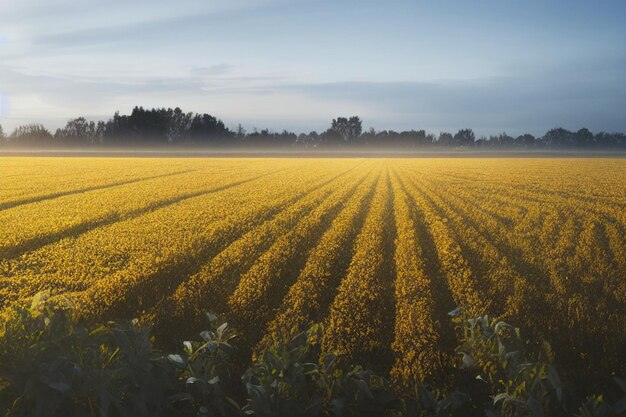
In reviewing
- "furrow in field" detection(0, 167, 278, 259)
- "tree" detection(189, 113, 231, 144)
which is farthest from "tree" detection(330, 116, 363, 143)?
"furrow in field" detection(0, 167, 278, 259)

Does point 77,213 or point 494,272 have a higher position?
point 494,272

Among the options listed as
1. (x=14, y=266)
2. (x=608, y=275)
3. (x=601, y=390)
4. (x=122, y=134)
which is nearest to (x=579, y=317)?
(x=601, y=390)

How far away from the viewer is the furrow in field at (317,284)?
7.06 meters

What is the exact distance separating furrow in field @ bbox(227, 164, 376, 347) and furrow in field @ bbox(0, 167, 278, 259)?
588 centimetres

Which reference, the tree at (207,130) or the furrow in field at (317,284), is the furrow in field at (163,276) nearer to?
the furrow in field at (317,284)

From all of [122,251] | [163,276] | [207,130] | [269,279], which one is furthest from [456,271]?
[207,130]

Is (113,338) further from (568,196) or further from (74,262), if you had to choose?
(568,196)

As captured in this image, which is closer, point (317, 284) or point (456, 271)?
point (317, 284)

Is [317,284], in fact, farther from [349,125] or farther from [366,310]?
[349,125]

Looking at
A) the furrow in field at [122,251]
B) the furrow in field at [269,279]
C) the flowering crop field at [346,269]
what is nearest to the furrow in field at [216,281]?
the flowering crop field at [346,269]

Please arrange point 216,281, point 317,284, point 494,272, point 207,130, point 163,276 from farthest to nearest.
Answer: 1. point 207,130
2. point 494,272
3. point 163,276
4. point 216,281
5. point 317,284

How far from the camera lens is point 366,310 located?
7715 mm

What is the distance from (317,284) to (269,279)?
0.91 metres

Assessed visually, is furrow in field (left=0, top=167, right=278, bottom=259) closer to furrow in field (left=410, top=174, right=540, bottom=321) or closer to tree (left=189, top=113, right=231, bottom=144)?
furrow in field (left=410, top=174, right=540, bottom=321)
